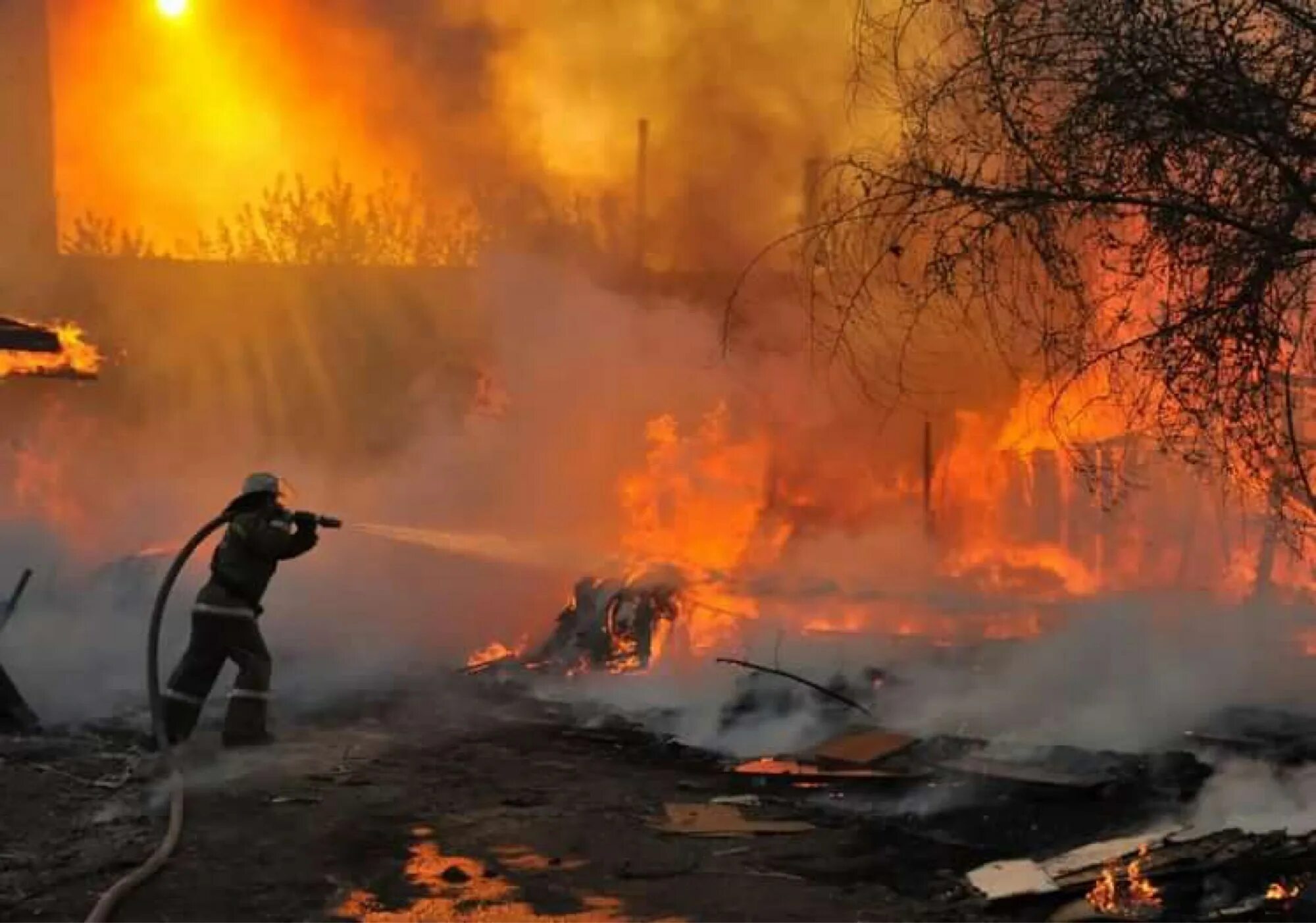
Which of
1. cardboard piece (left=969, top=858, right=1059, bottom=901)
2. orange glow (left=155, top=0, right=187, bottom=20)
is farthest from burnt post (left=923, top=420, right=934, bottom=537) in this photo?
orange glow (left=155, top=0, right=187, bottom=20)

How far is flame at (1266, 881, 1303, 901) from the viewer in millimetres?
A: 4715

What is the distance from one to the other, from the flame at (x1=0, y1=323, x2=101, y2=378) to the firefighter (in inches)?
112

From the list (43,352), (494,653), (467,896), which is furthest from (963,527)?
(467,896)

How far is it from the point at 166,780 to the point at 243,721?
3.27 ft

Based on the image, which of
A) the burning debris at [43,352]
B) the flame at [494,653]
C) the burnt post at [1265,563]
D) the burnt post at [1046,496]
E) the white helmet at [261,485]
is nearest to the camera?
the white helmet at [261,485]

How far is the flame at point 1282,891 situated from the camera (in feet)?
15.5

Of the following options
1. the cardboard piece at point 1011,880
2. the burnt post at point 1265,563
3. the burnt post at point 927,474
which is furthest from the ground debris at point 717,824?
the burnt post at point 927,474

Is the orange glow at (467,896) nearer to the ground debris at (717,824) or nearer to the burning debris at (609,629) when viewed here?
the ground debris at (717,824)

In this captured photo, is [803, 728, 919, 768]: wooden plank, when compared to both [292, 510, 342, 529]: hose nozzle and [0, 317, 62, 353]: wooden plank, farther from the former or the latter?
[0, 317, 62, 353]: wooden plank

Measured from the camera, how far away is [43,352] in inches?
379

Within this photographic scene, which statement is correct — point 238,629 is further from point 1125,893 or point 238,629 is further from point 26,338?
point 1125,893

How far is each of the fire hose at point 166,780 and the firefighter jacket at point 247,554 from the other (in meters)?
0.12

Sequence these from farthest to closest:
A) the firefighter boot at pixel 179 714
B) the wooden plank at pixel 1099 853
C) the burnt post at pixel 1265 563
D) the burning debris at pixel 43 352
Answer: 1. the burning debris at pixel 43 352
2. the burnt post at pixel 1265 563
3. the firefighter boot at pixel 179 714
4. the wooden plank at pixel 1099 853

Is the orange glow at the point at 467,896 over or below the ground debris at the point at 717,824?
over
